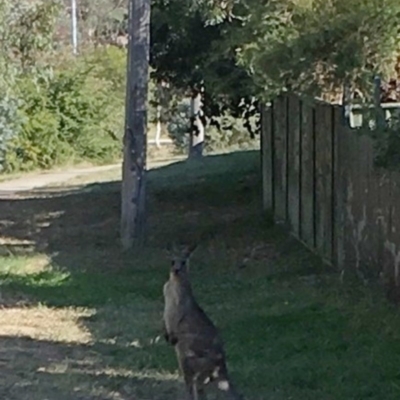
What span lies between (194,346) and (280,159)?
11.2 metres

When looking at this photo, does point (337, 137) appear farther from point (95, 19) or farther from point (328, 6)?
point (95, 19)

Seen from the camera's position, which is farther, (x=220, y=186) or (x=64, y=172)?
(x=64, y=172)

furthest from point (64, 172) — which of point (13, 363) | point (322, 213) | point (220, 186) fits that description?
point (13, 363)

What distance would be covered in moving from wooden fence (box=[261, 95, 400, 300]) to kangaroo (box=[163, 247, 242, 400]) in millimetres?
4167

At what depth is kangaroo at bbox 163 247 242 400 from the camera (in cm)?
817

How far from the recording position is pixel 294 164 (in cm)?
1798

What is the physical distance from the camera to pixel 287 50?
14.6 m

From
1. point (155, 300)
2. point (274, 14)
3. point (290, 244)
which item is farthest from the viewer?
point (290, 244)

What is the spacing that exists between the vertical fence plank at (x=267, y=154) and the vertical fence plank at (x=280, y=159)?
1.28ft

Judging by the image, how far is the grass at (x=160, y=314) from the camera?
976 cm

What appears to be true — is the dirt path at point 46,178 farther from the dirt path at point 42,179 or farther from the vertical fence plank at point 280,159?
the vertical fence plank at point 280,159

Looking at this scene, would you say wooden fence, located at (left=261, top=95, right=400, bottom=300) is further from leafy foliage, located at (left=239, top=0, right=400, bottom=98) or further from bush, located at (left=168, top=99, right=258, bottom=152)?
bush, located at (left=168, top=99, right=258, bottom=152)

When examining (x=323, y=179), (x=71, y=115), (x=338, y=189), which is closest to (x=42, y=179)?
(x=71, y=115)

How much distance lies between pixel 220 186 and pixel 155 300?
1248 cm
